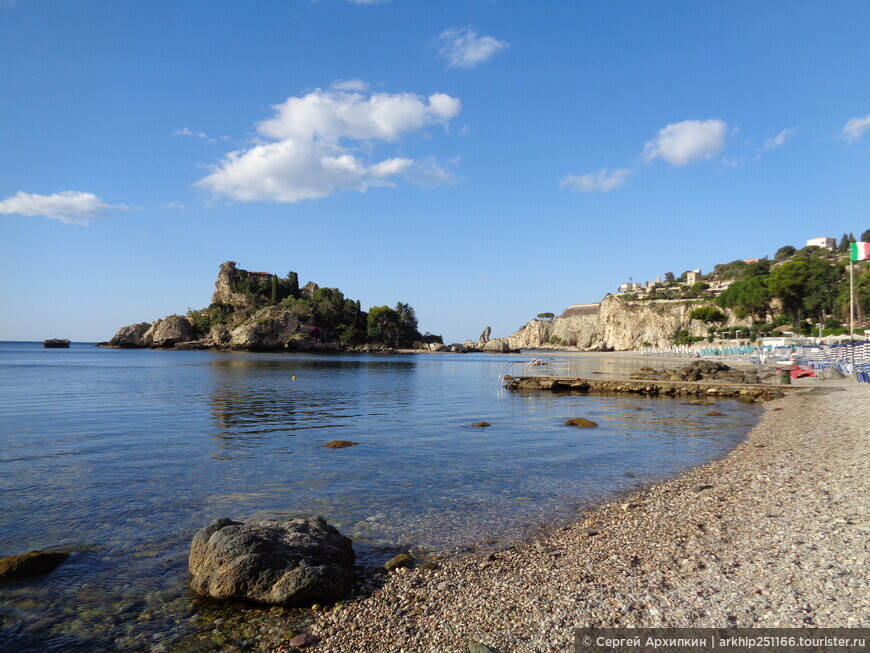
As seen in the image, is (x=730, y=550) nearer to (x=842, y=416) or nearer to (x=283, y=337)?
(x=842, y=416)

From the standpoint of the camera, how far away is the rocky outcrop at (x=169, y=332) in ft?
595

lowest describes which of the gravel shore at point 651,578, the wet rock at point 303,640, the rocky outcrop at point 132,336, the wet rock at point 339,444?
the wet rock at point 339,444

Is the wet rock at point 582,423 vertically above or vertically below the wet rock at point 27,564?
below

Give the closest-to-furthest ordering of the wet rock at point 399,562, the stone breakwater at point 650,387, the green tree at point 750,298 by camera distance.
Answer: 1. the wet rock at point 399,562
2. the stone breakwater at point 650,387
3. the green tree at point 750,298

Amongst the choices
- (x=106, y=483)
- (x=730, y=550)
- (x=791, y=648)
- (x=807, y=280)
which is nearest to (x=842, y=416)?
(x=730, y=550)

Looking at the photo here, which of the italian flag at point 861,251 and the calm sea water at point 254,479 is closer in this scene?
the calm sea water at point 254,479

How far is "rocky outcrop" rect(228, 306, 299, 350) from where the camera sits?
Answer: 169 m

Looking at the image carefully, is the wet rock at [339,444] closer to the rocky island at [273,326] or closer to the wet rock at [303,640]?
the wet rock at [303,640]

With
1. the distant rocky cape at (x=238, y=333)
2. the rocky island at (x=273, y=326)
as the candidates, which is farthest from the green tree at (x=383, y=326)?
the distant rocky cape at (x=238, y=333)

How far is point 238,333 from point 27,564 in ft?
Answer: 574

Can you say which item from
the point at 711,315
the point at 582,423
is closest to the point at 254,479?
the point at 582,423

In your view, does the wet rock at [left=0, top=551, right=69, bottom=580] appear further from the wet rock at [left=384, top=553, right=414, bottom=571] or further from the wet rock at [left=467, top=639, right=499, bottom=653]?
the wet rock at [left=467, top=639, right=499, bottom=653]

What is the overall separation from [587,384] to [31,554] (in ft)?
140

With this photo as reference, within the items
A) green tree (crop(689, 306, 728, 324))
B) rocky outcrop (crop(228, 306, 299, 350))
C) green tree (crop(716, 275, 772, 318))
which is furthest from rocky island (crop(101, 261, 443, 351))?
green tree (crop(716, 275, 772, 318))
